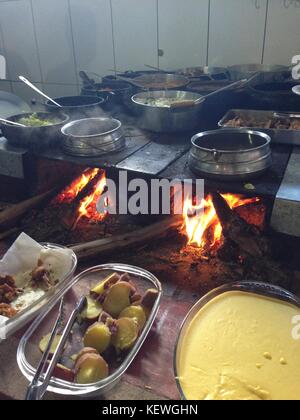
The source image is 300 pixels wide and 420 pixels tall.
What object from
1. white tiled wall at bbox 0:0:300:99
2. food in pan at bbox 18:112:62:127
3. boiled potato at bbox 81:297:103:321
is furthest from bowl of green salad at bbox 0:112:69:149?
white tiled wall at bbox 0:0:300:99

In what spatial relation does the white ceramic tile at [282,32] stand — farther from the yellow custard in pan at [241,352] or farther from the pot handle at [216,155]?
the yellow custard in pan at [241,352]

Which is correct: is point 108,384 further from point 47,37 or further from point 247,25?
point 47,37

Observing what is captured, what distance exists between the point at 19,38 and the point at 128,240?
132 inches

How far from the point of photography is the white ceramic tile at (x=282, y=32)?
284 centimetres

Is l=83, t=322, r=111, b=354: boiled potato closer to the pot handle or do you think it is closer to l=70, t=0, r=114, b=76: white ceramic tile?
the pot handle

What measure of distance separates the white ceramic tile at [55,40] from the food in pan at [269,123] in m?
2.32

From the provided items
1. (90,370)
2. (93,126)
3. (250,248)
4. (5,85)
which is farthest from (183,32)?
(90,370)

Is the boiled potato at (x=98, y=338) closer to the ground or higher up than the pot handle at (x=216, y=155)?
closer to the ground

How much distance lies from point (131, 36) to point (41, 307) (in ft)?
9.56

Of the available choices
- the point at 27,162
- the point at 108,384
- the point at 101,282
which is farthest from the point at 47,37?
the point at 108,384

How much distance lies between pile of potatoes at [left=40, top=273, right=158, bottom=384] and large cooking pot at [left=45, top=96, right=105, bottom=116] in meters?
1.55

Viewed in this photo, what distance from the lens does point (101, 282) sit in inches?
71.2

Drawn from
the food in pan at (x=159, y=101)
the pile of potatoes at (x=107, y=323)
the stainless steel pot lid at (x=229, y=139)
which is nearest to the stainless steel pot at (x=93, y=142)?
the food in pan at (x=159, y=101)

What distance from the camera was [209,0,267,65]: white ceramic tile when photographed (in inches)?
117
